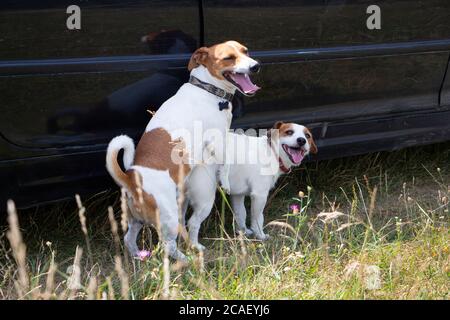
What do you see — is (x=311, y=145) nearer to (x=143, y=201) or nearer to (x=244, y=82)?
(x=244, y=82)

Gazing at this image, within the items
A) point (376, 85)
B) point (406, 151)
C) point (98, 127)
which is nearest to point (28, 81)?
point (98, 127)

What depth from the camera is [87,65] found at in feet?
10.8

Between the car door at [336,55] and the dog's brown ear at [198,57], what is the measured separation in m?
0.14

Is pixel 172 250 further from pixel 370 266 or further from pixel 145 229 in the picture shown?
pixel 370 266

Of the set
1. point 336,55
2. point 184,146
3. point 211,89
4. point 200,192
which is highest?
point 336,55

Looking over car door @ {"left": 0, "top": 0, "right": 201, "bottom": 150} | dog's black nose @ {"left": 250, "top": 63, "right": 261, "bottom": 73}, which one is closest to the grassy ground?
car door @ {"left": 0, "top": 0, "right": 201, "bottom": 150}

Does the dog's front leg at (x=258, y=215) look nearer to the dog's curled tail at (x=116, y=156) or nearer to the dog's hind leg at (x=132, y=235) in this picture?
the dog's hind leg at (x=132, y=235)

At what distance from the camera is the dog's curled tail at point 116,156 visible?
129 inches

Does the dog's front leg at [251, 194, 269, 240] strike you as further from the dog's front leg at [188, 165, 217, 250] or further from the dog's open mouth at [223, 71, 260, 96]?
the dog's open mouth at [223, 71, 260, 96]

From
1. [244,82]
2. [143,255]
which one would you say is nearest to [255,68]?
[244,82]

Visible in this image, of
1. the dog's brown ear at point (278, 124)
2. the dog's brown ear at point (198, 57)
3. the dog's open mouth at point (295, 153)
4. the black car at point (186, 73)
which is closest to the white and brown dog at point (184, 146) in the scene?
the dog's brown ear at point (198, 57)

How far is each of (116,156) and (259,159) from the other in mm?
903

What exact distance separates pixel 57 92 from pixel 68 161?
0.31m

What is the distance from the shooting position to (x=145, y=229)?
3.92 metres
